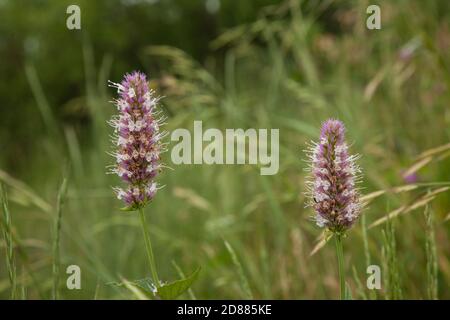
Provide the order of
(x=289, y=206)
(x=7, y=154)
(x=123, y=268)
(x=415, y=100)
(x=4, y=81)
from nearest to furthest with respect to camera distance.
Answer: (x=123, y=268) → (x=289, y=206) → (x=415, y=100) → (x=7, y=154) → (x=4, y=81)

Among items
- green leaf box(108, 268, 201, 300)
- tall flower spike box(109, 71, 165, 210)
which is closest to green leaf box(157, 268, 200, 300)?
green leaf box(108, 268, 201, 300)

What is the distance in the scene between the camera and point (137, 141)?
103 centimetres

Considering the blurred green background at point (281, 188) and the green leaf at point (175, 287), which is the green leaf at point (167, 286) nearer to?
the green leaf at point (175, 287)

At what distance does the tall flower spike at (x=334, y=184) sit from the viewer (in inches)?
39.4

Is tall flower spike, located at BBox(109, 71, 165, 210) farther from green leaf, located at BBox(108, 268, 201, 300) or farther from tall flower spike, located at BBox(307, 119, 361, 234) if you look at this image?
tall flower spike, located at BBox(307, 119, 361, 234)

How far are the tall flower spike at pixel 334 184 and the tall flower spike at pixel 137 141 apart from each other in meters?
0.28

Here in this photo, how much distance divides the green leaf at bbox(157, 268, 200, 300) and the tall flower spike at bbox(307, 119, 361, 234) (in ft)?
0.78

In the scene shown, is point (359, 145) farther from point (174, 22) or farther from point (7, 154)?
point (174, 22)

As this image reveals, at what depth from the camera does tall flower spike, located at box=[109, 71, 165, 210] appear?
1.02m

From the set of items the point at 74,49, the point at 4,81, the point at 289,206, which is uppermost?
the point at 74,49

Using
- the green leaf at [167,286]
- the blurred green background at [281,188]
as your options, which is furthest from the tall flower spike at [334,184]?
the green leaf at [167,286]
